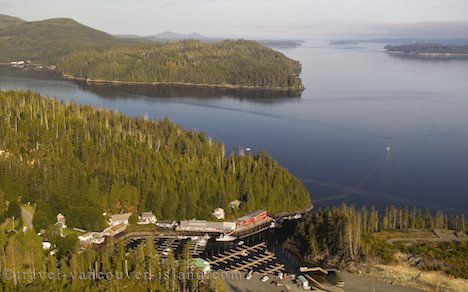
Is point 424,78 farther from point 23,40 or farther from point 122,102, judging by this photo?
point 23,40

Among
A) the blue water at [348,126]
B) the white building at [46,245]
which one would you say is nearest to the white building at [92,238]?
the white building at [46,245]

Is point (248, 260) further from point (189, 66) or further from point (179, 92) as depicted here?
point (189, 66)

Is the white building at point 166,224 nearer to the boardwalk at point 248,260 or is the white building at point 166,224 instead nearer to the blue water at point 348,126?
the boardwalk at point 248,260

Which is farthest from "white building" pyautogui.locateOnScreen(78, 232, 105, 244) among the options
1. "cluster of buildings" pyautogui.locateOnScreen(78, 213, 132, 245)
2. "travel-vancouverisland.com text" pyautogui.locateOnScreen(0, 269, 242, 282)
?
"travel-vancouverisland.com text" pyautogui.locateOnScreen(0, 269, 242, 282)

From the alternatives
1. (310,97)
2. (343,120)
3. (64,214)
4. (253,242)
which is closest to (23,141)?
(64,214)

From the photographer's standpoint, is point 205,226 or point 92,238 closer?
point 92,238

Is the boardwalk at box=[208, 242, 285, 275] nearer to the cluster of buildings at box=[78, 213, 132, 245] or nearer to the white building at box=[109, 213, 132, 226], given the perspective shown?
the cluster of buildings at box=[78, 213, 132, 245]

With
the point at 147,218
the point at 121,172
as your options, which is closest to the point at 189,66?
the point at 121,172
